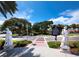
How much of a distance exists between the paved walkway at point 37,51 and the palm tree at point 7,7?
147 cm

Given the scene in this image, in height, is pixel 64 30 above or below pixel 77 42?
above

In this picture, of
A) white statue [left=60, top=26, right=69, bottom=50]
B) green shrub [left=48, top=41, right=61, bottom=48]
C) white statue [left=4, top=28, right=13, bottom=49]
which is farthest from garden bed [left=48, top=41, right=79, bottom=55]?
white statue [left=4, top=28, right=13, bottom=49]

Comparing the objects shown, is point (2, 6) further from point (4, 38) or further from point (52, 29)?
point (52, 29)

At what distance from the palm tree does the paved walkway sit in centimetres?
147

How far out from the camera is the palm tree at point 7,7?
6.32m

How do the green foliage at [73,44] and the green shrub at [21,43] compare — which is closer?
the green foliage at [73,44]

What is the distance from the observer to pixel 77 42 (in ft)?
23.5

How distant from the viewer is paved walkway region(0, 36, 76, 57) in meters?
6.50

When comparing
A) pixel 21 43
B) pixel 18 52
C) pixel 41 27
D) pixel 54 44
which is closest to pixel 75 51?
pixel 54 44

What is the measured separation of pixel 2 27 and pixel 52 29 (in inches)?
77.8

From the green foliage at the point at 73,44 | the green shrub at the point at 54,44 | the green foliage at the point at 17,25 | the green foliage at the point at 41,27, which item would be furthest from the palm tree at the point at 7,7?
the green foliage at the point at 73,44

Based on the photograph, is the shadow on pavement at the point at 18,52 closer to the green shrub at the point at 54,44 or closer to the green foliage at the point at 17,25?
the green foliage at the point at 17,25

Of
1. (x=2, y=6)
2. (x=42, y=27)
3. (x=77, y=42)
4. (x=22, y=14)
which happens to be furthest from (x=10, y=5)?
(x=77, y=42)

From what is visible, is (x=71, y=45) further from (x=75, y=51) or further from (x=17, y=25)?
(x=17, y=25)
